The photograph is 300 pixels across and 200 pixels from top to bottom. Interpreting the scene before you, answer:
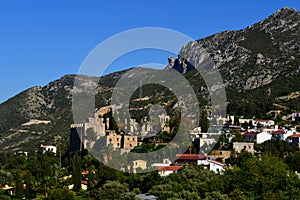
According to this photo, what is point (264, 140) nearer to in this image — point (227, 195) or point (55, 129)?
point (227, 195)

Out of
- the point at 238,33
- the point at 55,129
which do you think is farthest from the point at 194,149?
the point at 238,33

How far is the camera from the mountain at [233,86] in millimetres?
77938

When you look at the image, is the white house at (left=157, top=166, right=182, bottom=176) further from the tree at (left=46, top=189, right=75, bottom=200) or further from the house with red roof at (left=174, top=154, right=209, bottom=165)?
the tree at (left=46, top=189, right=75, bottom=200)

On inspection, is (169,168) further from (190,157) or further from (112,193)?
(112,193)

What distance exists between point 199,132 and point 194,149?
550cm

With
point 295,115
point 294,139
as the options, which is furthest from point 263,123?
point 294,139

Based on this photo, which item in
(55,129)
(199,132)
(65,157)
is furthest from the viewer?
(55,129)

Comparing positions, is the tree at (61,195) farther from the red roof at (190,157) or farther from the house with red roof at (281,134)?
the house with red roof at (281,134)

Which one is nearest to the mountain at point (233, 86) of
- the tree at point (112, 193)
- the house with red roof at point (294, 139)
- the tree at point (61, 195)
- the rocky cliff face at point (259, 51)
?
the rocky cliff face at point (259, 51)

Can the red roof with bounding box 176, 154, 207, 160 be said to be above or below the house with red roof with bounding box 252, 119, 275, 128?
below

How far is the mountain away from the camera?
77938 mm

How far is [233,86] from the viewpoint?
89375mm

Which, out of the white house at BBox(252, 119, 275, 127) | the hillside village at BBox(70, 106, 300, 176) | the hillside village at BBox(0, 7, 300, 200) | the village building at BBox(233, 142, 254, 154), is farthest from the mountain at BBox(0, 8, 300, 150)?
the village building at BBox(233, 142, 254, 154)

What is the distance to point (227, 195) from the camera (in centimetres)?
2764
